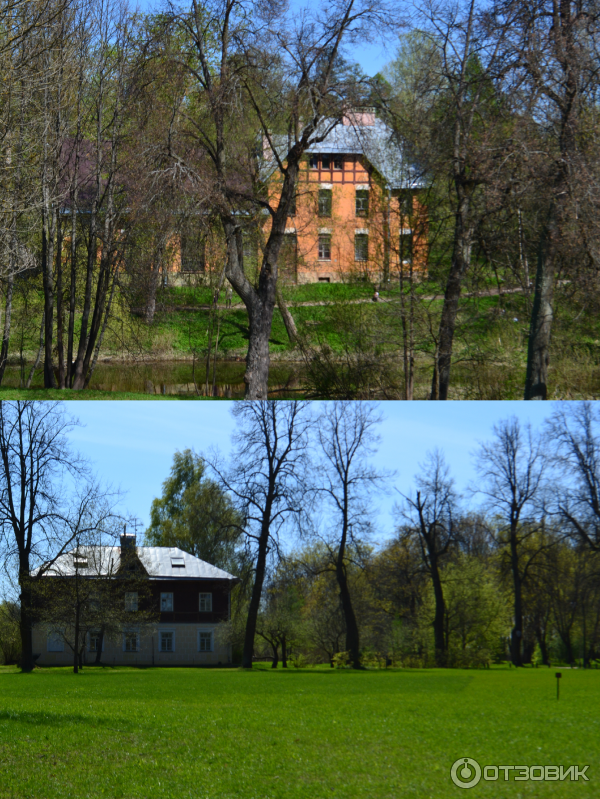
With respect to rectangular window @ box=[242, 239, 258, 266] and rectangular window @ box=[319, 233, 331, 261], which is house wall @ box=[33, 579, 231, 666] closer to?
rectangular window @ box=[242, 239, 258, 266]

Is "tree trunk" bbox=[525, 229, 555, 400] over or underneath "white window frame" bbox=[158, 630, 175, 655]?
over

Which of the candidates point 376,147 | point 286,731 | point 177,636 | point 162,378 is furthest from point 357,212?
point 286,731

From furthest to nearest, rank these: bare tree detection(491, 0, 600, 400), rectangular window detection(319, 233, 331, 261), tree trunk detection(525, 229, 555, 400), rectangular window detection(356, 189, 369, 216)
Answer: rectangular window detection(319, 233, 331, 261), rectangular window detection(356, 189, 369, 216), tree trunk detection(525, 229, 555, 400), bare tree detection(491, 0, 600, 400)

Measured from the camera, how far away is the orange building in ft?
32.9

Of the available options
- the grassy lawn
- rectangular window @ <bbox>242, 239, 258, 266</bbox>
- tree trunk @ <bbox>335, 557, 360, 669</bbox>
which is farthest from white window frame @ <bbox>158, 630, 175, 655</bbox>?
rectangular window @ <bbox>242, 239, 258, 266</bbox>

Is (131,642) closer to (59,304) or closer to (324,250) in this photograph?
(59,304)

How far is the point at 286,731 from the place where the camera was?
5.17 metres

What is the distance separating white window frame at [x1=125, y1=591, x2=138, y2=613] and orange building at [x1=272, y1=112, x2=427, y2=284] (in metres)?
5.60

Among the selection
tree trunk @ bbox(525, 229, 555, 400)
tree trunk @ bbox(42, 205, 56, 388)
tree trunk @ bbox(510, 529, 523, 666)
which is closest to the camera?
tree trunk @ bbox(510, 529, 523, 666)

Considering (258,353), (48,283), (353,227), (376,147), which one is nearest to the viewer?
(258,353)

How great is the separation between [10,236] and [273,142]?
3842 millimetres

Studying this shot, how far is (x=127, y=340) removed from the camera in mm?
13055

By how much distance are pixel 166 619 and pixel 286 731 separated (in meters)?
1.69

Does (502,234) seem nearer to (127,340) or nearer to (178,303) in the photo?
(178,303)
